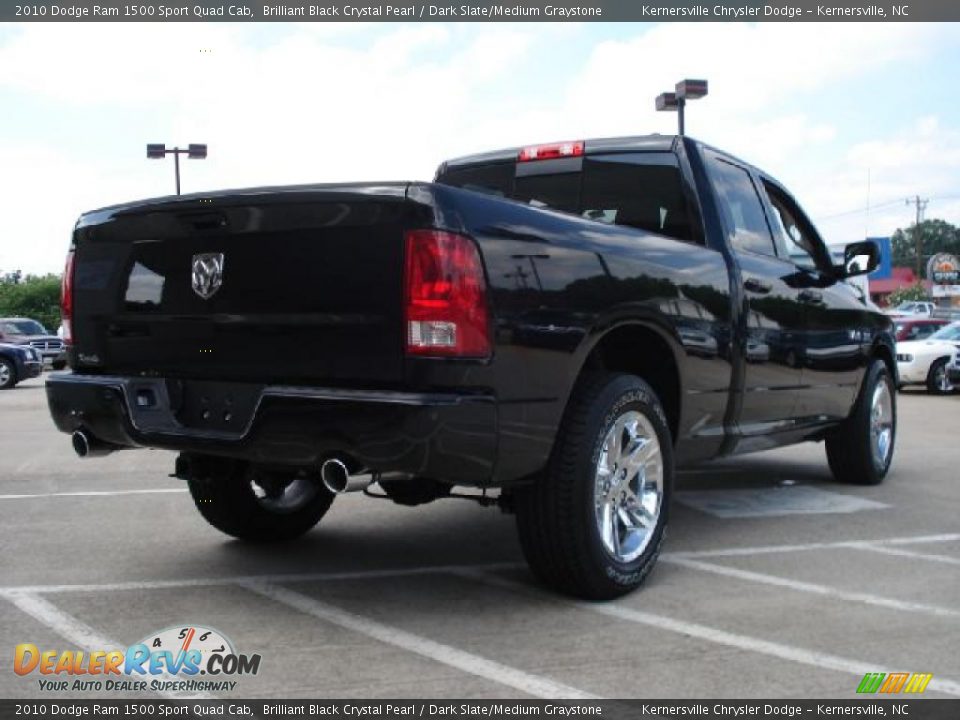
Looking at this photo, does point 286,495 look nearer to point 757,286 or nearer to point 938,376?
point 757,286

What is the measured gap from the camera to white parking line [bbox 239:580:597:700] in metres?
3.09

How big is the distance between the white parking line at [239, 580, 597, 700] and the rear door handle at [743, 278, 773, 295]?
2.58 metres

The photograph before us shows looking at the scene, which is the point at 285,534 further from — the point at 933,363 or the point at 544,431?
the point at 933,363

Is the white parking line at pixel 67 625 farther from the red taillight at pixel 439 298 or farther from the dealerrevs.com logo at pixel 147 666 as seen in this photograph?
Result: the red taillight at pixel 439 298

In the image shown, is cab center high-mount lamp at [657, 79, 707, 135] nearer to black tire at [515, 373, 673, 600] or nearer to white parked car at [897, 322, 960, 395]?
white parked car at [897, 322, 960, 395]

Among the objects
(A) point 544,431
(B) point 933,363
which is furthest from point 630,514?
(B) point 933,363

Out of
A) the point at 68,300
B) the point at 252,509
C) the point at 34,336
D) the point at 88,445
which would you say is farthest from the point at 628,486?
the point at 34,336

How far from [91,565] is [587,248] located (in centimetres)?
268

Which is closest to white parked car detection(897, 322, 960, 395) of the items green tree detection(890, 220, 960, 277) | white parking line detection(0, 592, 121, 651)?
white parking line detection(0, 592, 121, 651)

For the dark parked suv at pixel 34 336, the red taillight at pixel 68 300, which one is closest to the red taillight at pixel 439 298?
the red taillight at pixel 68 300

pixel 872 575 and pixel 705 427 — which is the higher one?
pixel 705 427

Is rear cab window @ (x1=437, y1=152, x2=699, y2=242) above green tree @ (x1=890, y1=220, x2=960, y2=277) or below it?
below

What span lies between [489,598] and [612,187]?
7.65 feet

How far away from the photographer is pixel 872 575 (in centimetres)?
450
